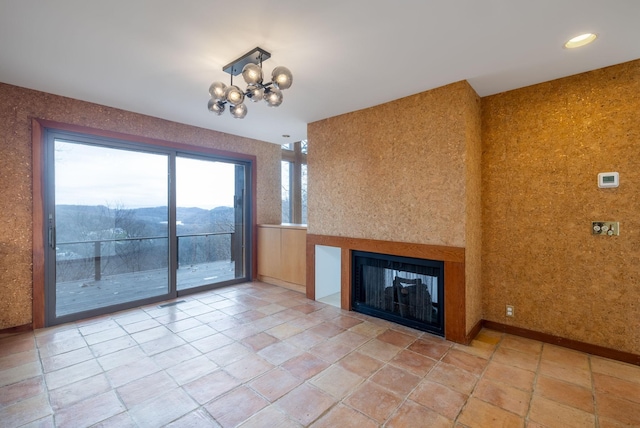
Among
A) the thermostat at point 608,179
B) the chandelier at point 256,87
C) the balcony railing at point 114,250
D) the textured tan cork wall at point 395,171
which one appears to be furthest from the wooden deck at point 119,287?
the thermostat at point 608,179

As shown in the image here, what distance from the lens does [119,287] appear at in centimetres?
397

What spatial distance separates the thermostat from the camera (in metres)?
2.56

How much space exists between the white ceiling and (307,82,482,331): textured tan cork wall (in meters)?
0.28

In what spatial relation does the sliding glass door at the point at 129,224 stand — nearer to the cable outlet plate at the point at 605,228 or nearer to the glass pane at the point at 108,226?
the glass pane at the point at 108,226

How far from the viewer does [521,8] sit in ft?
6.12

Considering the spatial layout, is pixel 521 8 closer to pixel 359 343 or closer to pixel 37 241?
pixel 359 343

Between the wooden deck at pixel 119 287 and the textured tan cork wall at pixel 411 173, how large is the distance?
233 cm

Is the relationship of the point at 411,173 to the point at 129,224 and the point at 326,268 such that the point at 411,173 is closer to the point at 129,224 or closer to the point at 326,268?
the point at 326,268

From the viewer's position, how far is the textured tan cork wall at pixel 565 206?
2.54 meters

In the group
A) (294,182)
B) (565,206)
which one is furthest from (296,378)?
(294,182)

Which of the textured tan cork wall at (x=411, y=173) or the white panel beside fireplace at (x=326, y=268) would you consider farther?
the white panel beside fireplace at (x=326, y=268)

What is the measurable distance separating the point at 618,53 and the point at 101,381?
4.95 meters

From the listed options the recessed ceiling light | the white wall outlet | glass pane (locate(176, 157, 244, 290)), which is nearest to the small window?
glass pane (locate(176, 157, 244, 290))

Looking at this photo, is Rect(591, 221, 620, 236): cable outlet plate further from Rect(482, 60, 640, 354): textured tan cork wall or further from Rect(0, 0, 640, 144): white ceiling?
Rect(0, 0, 640, 144): white ceiling
